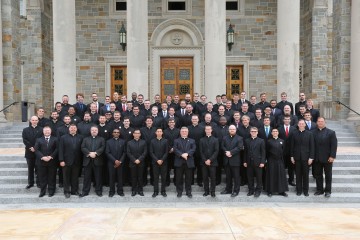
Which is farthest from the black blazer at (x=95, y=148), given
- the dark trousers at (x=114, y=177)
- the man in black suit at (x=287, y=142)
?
the man in black suit at (x=287, y=142)

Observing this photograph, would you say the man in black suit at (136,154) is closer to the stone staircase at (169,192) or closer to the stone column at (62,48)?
the stone staircase at (169,192)

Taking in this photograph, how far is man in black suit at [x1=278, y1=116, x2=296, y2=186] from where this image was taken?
9.96 meters

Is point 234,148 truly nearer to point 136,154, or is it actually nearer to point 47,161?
point 136,154

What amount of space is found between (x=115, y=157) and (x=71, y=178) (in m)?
1.23

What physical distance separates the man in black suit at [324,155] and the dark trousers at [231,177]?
1.93m

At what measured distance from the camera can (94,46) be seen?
19.5m

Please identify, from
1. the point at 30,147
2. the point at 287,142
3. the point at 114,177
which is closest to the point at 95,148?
the point at 114,177

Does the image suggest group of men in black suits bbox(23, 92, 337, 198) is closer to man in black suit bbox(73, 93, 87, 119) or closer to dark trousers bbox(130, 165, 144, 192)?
dark trousers bbox(130, 165, 144, 192)

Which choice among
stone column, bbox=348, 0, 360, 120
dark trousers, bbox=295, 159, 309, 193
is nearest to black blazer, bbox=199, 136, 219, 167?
dark trousers, bbox=295, 159, 309, 193

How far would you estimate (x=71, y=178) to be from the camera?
9664 millimetres

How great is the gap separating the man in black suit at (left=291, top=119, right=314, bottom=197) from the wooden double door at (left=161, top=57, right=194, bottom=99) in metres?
10.1

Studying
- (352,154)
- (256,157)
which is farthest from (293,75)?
(256,157)

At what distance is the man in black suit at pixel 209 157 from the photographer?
9461 millimetres

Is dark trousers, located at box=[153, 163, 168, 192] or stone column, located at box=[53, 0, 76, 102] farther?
stone column, located at box=[53, 0, 76, 102]
